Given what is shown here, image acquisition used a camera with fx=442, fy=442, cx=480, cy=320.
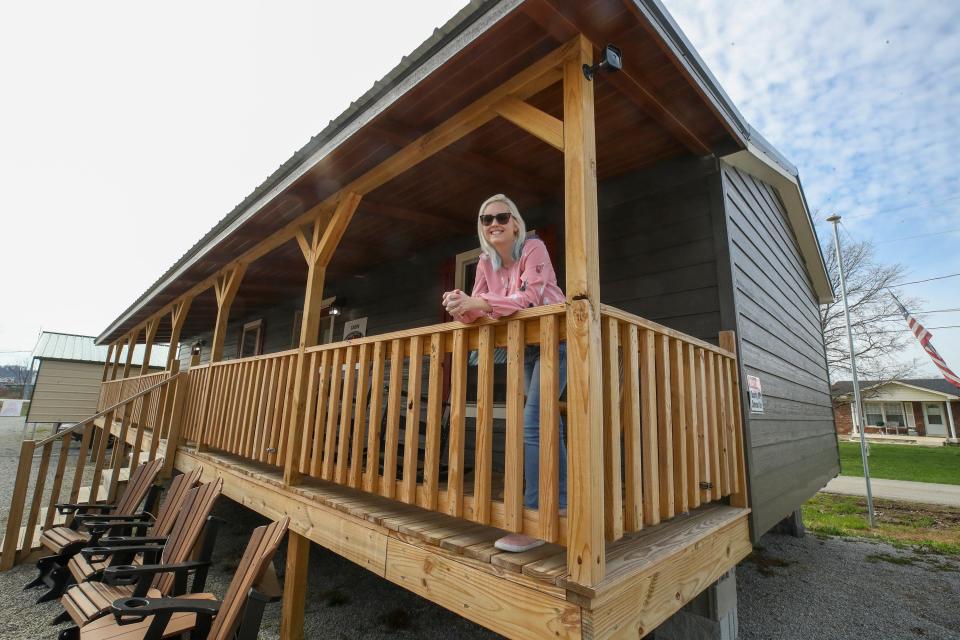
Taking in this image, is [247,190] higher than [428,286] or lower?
higher

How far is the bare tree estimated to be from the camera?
16219 mm

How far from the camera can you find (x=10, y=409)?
29094 millimetres

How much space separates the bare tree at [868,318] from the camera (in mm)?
16219

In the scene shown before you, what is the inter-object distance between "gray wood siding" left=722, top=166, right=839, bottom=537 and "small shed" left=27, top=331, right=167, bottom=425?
61.1 ft

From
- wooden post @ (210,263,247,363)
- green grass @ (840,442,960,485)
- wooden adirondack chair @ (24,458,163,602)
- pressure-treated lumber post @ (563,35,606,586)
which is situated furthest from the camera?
green grass @ (840,442,960,485)

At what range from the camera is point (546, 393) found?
1721mm

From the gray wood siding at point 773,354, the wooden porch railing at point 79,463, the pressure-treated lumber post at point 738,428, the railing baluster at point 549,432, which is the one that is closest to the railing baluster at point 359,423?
the railing baluster at point 549,432

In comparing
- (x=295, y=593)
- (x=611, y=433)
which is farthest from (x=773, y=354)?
(x=295, y=593)

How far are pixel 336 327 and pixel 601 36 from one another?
19.3 ft

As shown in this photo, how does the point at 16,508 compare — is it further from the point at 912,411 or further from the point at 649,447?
the point at 912,411

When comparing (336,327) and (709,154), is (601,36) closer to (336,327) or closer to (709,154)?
(709,154)

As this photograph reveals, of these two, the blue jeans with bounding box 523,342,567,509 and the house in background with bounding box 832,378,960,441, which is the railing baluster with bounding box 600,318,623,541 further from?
the house in background with bounding box 832,378,960,441

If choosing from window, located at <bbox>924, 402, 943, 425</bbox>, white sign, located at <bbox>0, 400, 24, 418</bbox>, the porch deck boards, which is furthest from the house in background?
white sign, located at <bbox>0, 400, 24, 418</bbox>

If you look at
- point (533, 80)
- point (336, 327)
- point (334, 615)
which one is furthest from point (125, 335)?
point (533, 80)
